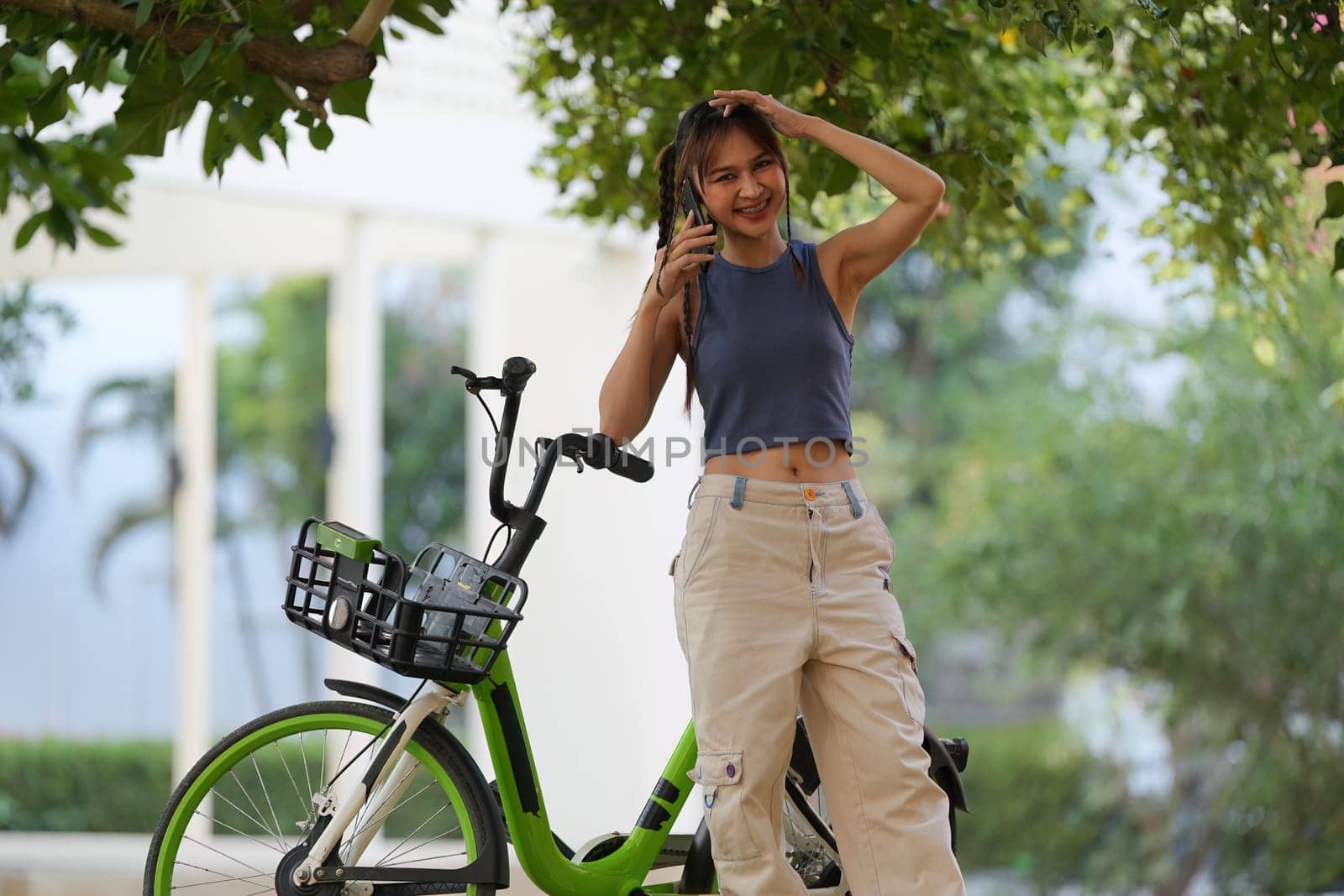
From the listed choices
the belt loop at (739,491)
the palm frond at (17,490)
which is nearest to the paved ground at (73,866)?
the palm frond at (17,490)

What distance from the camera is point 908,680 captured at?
2.14 meters

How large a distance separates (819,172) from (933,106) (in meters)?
0.26

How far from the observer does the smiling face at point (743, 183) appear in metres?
2.11

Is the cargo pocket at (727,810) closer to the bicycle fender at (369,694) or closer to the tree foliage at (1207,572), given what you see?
the bicycle fender at (369,694)

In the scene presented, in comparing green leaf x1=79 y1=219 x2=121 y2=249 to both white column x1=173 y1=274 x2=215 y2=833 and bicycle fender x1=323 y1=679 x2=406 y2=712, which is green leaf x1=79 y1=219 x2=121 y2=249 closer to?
bicycle fender x1=323 y1=679 x2=406 y2=712

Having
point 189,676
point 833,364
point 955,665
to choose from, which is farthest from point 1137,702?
point 833,364

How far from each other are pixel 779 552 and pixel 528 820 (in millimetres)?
593

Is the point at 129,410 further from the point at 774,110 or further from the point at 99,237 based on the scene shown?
the point at 774,110

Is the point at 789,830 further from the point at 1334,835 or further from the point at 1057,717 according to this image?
the point at 1057,717

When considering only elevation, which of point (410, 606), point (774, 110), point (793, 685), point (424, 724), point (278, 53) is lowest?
point (424, 724)

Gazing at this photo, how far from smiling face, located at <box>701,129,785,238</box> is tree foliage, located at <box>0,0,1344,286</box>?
431mm

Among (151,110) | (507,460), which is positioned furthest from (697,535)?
(151,110)

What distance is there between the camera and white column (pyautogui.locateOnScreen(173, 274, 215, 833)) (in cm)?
564

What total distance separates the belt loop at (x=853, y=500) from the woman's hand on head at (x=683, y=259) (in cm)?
Result: 37
